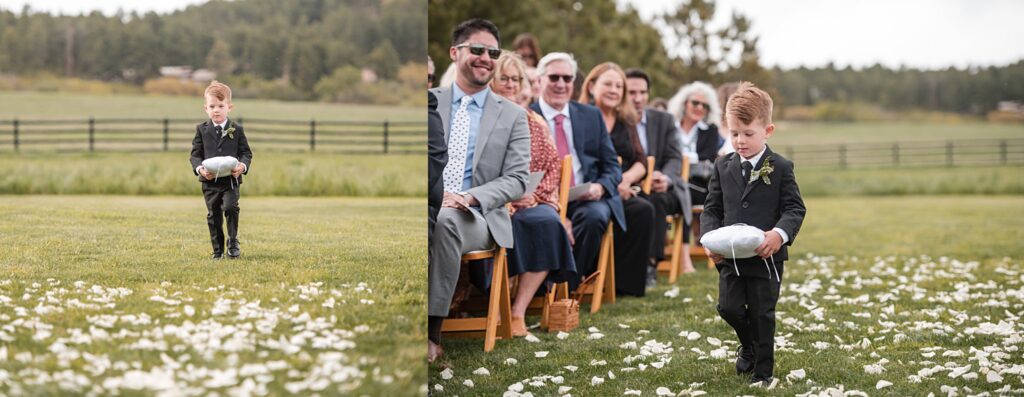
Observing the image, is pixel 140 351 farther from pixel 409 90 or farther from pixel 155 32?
pixel 409 90

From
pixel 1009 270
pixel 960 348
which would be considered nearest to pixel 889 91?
pixel 1009 270

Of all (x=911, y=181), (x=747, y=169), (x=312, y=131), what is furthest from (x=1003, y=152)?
(x=312, y=131)

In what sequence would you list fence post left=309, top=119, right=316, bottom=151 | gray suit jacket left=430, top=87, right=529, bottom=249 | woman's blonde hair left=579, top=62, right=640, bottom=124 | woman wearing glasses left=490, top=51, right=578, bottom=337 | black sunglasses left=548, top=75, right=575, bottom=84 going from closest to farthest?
fence post left=309, top=119, right=316, bottom=151, gray suit jacket left=430, top=87, right=529, bottom=249, woman wearing glasses left=490, top=51, right=578, bottom=337, black sunglasses left=548, top=75, right=575, bottom=84, woman's blonde hair left=579, top=62, right=640, bottom=124

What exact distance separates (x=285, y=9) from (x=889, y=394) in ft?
9.85

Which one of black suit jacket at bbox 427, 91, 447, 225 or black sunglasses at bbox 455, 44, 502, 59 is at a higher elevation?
black sunglasses at bbox 455, 44, 502, 59

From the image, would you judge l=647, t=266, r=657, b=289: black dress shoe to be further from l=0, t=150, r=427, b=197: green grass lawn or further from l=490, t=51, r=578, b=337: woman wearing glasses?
l=0, t=150, r=427, b=197: green grass lawn

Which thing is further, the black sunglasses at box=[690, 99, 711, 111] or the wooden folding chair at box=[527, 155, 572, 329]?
the black sunglasses at box=[690, 99, 711, 111]

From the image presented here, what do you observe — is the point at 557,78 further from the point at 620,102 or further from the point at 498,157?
the point at 498,157

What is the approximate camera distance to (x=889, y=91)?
31250 millimetres

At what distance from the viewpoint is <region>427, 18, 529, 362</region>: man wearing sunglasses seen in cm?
623

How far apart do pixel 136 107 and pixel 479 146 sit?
2395mm

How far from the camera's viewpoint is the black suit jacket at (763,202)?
5.40 m

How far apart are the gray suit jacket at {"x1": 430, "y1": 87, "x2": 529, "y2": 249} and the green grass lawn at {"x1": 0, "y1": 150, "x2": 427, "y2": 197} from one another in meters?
1.61

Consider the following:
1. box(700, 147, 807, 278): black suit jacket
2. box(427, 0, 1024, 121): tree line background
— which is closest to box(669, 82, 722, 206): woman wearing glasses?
box(700, 147, 807, 278): black suit jacket
